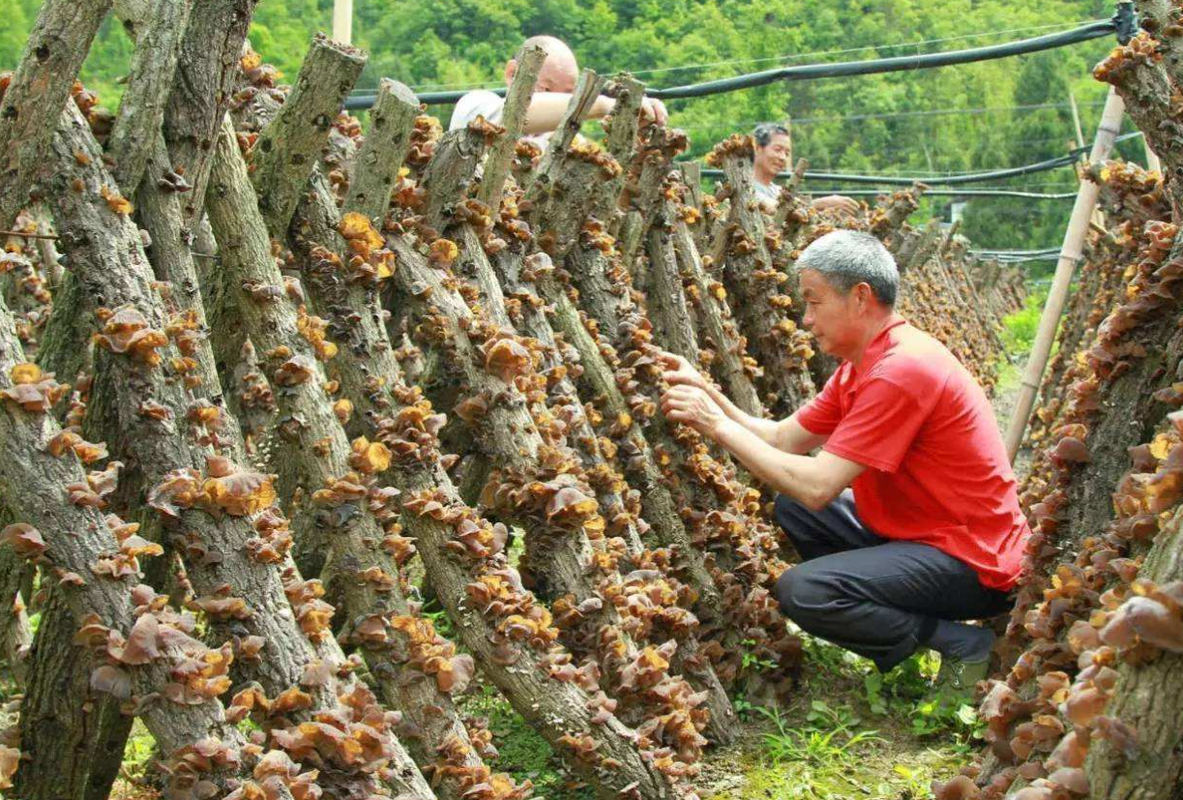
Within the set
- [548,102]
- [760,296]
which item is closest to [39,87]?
[548,102]

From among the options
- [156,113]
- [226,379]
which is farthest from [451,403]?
[156,113]

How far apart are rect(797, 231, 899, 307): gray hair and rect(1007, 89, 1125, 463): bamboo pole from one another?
268 cm

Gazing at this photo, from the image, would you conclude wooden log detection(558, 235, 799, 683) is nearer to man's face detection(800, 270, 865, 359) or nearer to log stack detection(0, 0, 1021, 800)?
log stack detection(0, 0, 1021, 800)

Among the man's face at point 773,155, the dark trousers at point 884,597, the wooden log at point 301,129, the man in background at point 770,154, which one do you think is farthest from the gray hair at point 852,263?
the man's face at point 773,155

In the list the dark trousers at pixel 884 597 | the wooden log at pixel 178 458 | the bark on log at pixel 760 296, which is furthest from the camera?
the bark on log at pixel 760 296

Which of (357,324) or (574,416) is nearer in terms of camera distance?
(357,324)

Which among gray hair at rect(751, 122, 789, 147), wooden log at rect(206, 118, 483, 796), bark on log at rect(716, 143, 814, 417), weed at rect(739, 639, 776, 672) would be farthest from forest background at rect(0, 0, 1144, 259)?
wooden log at rect(206, 118, 483, 796)

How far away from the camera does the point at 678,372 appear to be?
13.5 ft

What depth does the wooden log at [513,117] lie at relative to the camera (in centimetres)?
348

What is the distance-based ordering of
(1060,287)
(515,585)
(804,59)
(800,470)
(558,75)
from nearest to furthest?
1. (515,585)
2. (800,470)
3. (558,75)
4. (1060,287)
5. (804,59)

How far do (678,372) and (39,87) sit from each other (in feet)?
7.54

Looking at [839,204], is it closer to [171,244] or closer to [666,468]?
[666,468]

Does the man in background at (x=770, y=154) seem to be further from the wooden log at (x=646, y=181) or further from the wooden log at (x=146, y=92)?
the wooden log at (x=146, y=92)

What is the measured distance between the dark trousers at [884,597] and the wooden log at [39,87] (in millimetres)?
2498
